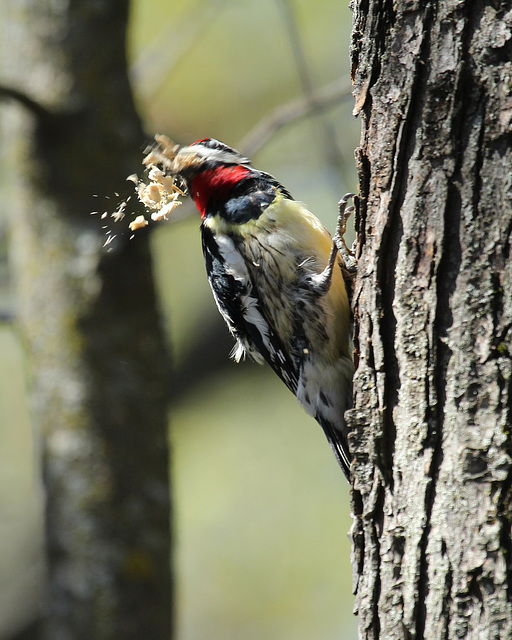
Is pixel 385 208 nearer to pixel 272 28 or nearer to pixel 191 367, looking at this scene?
pixel 191 367

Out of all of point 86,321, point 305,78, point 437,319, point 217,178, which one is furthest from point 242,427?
Answer: point 437,319

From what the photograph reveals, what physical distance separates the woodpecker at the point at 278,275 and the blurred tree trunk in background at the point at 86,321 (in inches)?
31.7

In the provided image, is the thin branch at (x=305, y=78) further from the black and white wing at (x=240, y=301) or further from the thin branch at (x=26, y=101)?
the thin branch at (x=26, y=101)

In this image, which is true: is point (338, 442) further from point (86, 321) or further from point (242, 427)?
point (242, 427)

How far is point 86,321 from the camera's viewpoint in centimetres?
356

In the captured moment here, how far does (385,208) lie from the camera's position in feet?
5.52

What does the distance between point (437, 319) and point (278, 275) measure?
1149mm

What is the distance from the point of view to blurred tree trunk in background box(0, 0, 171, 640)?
348 cm

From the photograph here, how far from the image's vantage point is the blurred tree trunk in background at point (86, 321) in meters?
3.48

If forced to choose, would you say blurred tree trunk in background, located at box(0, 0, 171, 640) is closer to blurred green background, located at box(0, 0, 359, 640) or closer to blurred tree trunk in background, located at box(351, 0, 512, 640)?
blurred tree trunk in background, located at box(351, 0, 512, 640)

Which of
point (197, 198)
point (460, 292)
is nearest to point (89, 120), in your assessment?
point (197, 198)

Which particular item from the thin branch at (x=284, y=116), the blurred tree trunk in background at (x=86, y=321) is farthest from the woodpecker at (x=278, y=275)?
the blurred tree trunk in background at (x=86, y=321)

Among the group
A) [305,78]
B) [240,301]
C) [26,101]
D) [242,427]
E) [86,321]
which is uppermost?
[305,78]

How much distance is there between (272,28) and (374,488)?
22.3 ft
